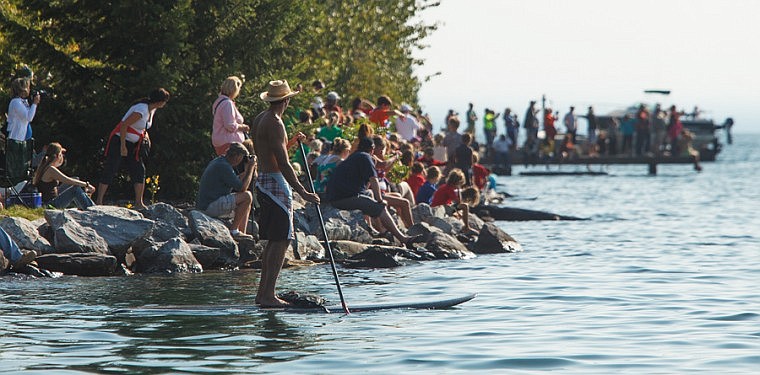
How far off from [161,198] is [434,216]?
411 cm

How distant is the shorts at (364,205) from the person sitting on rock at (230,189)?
64.6 inches

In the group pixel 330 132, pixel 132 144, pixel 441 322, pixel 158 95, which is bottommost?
pixel 441 322

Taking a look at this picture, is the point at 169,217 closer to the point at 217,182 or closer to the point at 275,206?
the point at 217,182

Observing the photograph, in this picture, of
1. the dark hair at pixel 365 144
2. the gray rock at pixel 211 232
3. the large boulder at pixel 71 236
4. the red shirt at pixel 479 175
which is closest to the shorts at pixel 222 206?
the gray rock at pixel 211 232

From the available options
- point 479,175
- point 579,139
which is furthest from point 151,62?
point 579,139

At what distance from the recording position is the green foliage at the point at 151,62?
19250mm

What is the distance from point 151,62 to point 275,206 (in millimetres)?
8080

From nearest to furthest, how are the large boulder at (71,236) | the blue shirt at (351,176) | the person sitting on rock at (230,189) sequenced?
1. the large boulder at (71,236)
2. the person sitting on rock at (230,189)
3. the blue shirt at (351,176)

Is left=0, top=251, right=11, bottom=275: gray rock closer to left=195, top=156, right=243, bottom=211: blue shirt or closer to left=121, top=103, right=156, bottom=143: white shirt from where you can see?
left=121, top=103, right=156, bottom=143: white shirt

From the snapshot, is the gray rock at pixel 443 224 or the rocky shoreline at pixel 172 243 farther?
the gray rock at pixel 443 224

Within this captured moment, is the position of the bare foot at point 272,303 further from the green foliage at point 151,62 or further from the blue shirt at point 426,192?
the blue shirt at point 426,192

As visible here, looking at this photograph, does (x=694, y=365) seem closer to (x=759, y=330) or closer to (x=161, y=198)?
(x=759, y=330)

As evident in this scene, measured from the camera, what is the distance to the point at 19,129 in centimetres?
1712

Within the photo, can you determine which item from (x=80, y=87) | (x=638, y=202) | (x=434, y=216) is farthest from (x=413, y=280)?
(x=638, y=202)
